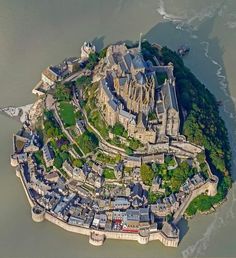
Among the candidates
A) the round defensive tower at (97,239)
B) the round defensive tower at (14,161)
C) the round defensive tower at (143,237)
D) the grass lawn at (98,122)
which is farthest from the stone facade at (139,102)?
the round defensive tower at (97,239)

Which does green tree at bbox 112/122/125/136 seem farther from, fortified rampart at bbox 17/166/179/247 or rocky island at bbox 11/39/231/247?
fortified rampart at bbox 17/166/179/247

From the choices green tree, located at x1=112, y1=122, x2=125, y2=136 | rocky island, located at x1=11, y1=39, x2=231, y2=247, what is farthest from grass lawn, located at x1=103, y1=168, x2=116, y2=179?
green tree, located at x1=112, y1=122, x2=125, y2=136

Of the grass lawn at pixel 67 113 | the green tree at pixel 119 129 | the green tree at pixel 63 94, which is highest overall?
the green tree at pixel 63 94

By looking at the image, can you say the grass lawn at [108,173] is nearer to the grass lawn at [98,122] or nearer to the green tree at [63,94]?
the grass lawn at [98,122]

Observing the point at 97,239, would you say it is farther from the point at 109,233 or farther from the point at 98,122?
the point at 98,122

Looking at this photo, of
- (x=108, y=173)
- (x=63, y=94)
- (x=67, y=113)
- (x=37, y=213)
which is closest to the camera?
(x=37, y=213)

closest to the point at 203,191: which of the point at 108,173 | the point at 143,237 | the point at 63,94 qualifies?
the point at 143,237
